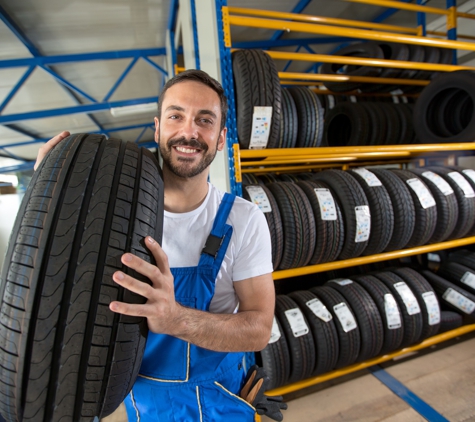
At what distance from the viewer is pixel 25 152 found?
11.4 m

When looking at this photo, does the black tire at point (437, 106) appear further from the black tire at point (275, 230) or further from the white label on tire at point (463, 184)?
the black tire at point (275, 230)

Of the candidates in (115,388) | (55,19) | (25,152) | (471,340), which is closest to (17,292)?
(115,388)

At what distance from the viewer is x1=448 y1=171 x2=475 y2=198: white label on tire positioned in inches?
105

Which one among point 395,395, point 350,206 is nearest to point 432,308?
point 395,395

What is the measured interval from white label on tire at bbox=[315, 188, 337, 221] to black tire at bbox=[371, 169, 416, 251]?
0.56 metres

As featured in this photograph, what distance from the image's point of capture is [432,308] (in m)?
2.52

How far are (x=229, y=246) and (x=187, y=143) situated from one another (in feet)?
1.47

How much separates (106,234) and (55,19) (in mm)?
4648

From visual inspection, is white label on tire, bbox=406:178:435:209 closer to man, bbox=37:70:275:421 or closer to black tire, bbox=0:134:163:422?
man, bbox=37:70:275:421

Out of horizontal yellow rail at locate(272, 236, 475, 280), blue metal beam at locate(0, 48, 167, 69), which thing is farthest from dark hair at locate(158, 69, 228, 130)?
blue metal beam at locate(0, 48, 167, 69)

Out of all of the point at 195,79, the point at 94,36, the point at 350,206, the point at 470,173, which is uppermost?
the point at 94,36

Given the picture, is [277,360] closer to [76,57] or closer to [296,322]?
[296,322]

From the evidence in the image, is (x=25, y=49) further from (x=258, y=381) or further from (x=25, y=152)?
(x=25, y=152)

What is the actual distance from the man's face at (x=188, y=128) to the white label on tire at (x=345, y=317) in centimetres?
166
